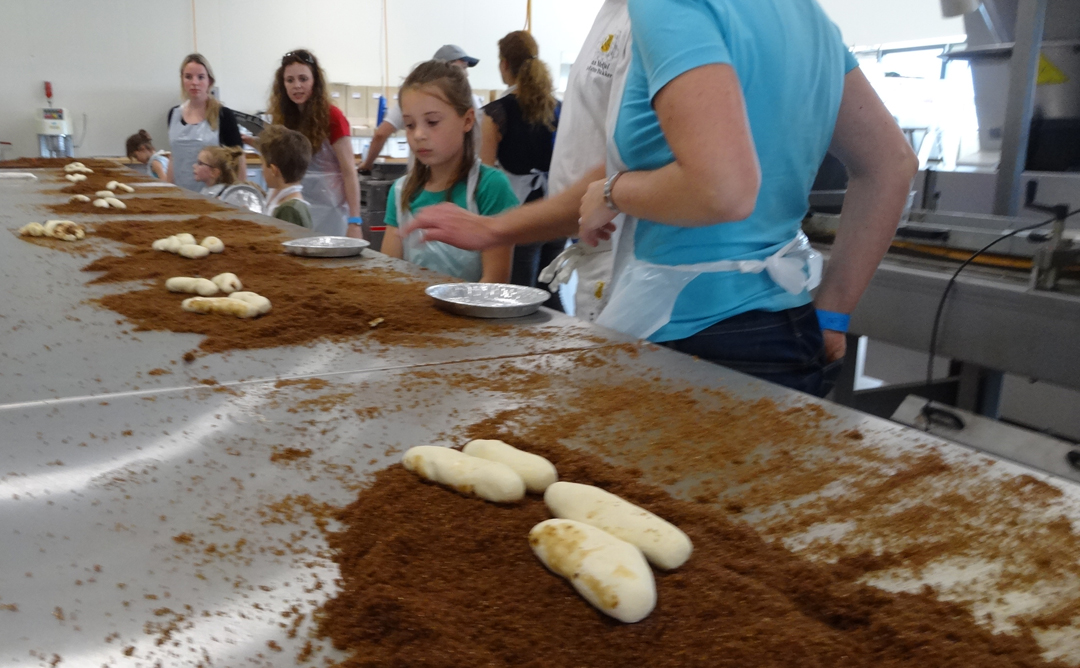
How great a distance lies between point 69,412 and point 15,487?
7.4 inches

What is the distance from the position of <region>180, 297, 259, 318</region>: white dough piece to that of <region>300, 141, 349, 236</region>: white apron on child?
241 centimetres

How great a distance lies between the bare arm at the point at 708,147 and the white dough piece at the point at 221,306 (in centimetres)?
68

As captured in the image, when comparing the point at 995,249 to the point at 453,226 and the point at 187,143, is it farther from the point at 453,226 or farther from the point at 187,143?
the point at 187,143

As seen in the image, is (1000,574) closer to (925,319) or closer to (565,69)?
(925,319)

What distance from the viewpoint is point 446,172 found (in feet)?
7.01

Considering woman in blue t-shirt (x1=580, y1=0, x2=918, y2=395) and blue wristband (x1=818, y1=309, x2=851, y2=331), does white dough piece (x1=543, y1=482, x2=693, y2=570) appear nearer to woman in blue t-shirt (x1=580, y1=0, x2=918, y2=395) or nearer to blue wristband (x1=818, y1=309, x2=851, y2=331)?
woman in blue t-shirt (x1=580, y1=0, x2=918, y2=395)

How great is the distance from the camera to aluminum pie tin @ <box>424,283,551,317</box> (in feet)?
4.17

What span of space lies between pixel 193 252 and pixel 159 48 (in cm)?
607

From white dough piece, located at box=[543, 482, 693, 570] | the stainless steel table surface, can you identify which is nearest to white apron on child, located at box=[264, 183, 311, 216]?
the stainless steel table surface

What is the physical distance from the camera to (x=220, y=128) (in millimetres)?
4246

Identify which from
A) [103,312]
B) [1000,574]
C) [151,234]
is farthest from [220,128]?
[1000,574]

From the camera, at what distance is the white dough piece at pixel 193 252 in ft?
5.50

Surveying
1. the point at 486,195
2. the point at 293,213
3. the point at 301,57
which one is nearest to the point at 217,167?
the point at 301,57

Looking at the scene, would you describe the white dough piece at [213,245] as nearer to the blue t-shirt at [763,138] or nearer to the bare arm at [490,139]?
the blue t-shirt at [763,138]
